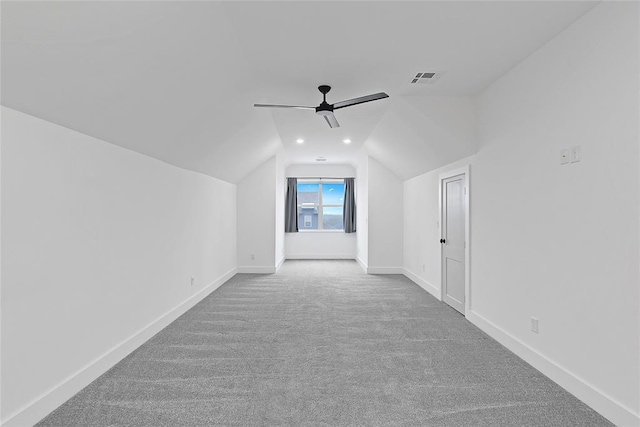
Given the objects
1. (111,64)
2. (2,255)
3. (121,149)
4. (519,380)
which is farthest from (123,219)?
(519,380)

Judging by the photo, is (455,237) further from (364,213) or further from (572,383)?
(364,213)

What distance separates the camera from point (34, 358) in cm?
201

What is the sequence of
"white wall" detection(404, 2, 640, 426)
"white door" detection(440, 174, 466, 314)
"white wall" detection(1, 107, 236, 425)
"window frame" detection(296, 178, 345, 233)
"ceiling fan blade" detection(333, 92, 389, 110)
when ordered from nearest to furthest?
"white wall" detection(1, 107, 236, 425)
"white wall" detection(404, 2, 640, 426)
"ceiling fan blade" detection(333, 92, 389, 110)
"white door" detection(440, 174, 466, 314)
"window frame" detection(296, 178, 345, 233)

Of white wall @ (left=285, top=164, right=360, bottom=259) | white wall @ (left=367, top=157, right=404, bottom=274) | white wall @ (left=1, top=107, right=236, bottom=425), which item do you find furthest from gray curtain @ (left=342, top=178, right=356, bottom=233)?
white wall @ (left=1, top=107, right=236, bottom=425)

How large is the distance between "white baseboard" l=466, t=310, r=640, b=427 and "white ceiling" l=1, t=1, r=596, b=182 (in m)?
2.07

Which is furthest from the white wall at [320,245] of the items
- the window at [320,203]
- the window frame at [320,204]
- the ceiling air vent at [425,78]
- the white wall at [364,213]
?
the ceiling air vent at [425,78]

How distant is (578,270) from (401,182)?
4.83 m

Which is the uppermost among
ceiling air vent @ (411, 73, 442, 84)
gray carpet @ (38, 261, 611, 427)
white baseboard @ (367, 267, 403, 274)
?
ceiling air vent @ (411, 73, 442, 84)

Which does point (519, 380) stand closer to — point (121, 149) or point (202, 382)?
point (202, 382)

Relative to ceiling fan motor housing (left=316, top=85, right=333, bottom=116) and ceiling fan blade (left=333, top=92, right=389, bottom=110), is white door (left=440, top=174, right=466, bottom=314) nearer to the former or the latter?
ceiling fan blade (left=333, top=92, right=389, bottom=110)

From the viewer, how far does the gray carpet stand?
210 cm

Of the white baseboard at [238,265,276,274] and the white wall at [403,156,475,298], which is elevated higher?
the white wall at [403,156,475,298]

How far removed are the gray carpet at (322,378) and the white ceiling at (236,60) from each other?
187cm

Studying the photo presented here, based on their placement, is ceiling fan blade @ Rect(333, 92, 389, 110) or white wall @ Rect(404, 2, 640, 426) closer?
white wall @ Rect(404, 2, 640, 426)
